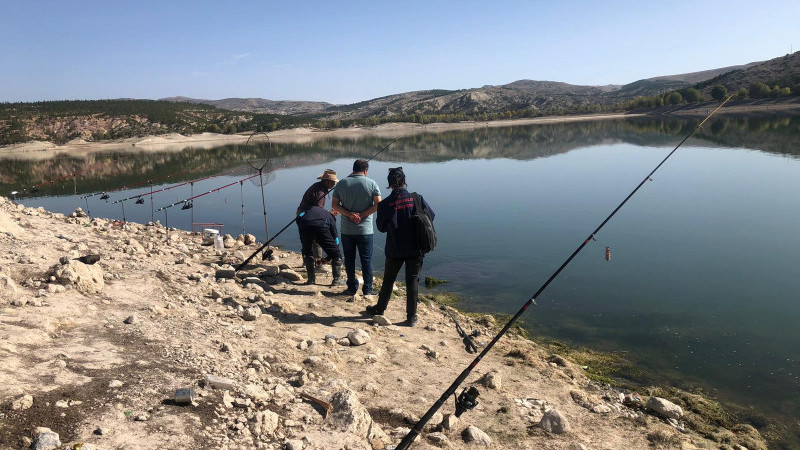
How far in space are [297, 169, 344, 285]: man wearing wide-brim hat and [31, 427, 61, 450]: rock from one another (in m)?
4.92

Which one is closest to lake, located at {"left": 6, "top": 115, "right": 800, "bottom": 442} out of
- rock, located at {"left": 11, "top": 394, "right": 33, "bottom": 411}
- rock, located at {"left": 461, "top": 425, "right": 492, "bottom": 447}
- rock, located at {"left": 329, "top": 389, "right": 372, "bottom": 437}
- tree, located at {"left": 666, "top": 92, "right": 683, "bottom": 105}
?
rock, located at {"left": 461, "top": 425, "right": 492, "bottom": 447}

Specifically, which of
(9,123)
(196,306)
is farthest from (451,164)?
(9,123)

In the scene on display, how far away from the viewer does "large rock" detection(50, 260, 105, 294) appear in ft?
19.9

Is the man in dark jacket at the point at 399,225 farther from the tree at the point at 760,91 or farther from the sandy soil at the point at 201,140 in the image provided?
the tree at the point at 760,91

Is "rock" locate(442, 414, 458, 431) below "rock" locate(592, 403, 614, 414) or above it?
above

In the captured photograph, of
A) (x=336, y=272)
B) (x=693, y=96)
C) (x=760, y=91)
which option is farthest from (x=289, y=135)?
(x=336, y=272)

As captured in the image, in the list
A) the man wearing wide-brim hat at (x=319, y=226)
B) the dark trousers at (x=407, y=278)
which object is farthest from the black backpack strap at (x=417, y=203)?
the man wearing wide-brim hat at (x=319, y=226)

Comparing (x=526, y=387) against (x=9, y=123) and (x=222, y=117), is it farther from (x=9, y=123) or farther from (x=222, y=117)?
(x=222, y=117)

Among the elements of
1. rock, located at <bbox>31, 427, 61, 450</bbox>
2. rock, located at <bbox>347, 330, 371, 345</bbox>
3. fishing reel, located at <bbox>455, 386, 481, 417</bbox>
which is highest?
rock, located at <bbox>31, 427, 61, 450</bbox>

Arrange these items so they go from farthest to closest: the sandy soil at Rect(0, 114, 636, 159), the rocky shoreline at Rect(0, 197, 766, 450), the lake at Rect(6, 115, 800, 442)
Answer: the sandy soil at Rect(0, 114, 636, 159)
the lake at Rect(6, 115, 800, 442)
the rocky shoreline at Rect(0, 197, 766, 450)

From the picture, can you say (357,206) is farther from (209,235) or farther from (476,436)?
(209,235)

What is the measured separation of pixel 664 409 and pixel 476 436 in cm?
231

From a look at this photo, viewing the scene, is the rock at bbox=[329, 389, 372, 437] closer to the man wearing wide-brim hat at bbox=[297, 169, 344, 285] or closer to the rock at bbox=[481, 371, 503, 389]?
the rock at bbox=[481, 371, 503, 389]

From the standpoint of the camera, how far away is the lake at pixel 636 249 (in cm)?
755
